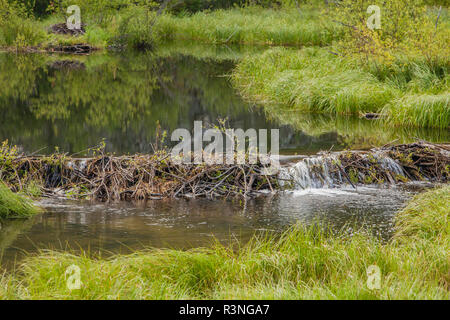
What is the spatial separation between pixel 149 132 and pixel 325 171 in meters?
6.29

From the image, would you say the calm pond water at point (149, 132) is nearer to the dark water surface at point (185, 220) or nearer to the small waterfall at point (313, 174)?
the dark water surface at point (185, 220)

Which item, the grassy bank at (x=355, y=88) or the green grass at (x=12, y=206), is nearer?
the green grass at (x=12, y=206)

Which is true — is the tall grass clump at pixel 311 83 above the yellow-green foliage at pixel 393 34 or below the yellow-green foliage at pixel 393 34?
below

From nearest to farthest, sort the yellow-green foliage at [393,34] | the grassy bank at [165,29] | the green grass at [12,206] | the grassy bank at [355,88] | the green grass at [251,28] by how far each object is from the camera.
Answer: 1. the green grass at [12,206]
2. the grassy bank at [355,88]
3. the yellow-green foliage at [393,34]
4. the grassy bank at [165,29]
5. the green grass at [251,28]

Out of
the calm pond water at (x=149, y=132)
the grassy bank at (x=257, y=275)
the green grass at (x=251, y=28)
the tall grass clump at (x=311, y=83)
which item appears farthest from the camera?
the green grass at (x=251, y=28)

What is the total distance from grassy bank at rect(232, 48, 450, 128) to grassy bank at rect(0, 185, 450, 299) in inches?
368

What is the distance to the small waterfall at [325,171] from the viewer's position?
433 inches

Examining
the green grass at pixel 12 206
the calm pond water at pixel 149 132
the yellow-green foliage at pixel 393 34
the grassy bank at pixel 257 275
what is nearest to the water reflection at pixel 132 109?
the calm pond water at pixel 149 132

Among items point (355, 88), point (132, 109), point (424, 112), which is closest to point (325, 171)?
point (424, 112)

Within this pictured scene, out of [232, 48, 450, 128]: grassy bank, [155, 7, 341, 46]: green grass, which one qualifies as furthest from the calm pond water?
[155, 7, 341, 46]: green grass

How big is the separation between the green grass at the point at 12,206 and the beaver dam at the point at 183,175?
39.4 inches

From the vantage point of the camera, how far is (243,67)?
23562 mm

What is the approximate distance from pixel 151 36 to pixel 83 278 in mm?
34549

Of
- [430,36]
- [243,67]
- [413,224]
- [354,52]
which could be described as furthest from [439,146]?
[243,67]
